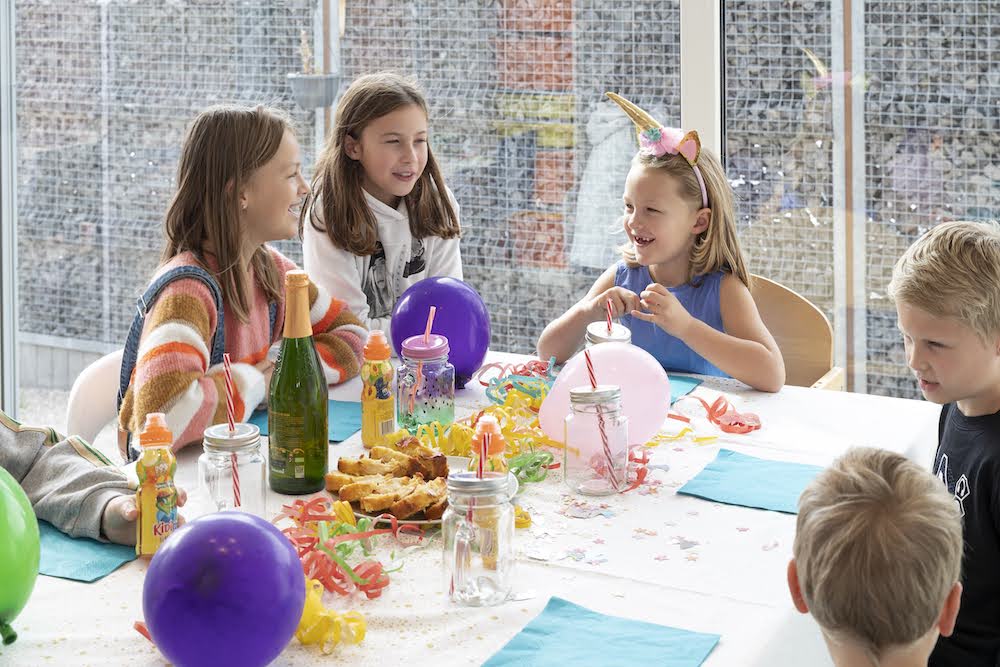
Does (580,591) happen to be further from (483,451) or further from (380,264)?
(380,264)

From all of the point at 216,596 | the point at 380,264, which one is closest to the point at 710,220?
the point at 380,264

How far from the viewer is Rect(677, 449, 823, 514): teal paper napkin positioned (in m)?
1.50

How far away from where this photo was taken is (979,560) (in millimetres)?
1378

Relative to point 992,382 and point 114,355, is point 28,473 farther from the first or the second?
point 992,382

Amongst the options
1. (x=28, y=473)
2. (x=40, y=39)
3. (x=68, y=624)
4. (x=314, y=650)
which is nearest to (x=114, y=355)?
(x=28, y=473)

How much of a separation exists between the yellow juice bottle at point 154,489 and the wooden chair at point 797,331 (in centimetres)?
136

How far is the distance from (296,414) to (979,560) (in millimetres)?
844

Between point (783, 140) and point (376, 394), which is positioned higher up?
point (783, 140)

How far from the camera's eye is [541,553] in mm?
1352

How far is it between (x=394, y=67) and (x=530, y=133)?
436 mm

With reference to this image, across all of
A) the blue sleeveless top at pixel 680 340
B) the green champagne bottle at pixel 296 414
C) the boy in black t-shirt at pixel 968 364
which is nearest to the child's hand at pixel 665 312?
the blue sleeveless top at pixel 680 340

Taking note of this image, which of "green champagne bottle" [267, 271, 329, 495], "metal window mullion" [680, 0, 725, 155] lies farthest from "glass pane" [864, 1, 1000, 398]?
"green champagne bottle" [267, 271, 329, 495]

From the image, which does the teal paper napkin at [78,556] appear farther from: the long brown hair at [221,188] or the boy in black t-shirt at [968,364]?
the boy in black t-shirt at [968,364]

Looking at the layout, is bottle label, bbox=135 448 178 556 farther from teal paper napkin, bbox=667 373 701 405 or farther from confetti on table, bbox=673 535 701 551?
teal paper napkin, bbox=667 373 701 405
